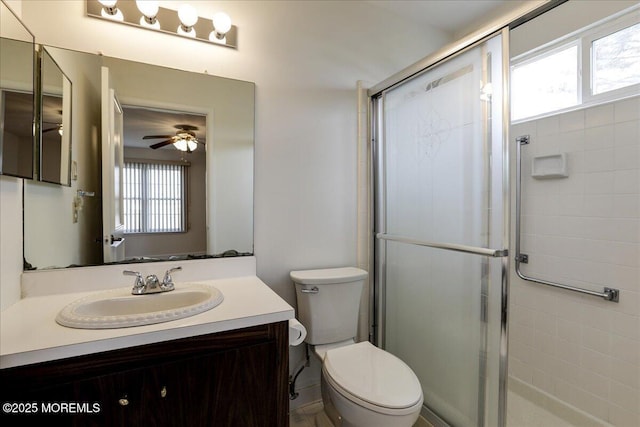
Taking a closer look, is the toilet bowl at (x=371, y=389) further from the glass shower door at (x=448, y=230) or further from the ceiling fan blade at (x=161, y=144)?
the ceiling fan blade at (x=161, y=144)

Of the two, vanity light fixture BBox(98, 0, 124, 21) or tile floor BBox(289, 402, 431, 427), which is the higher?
vanity light fixture BBox(98, 0, 124, 21)

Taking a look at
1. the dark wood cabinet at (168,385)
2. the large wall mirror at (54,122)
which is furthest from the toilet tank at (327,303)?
the large wall mirror at (54,122)

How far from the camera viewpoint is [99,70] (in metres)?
1.40

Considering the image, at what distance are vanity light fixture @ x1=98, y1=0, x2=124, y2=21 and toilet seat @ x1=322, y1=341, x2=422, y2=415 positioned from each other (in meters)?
1.87

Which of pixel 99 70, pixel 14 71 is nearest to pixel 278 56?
pixel 99 70

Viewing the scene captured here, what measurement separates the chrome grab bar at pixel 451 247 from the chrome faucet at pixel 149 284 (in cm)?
121

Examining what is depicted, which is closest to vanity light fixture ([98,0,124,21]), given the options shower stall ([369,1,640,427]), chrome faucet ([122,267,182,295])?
chrome faucet ([122,267,182,295])

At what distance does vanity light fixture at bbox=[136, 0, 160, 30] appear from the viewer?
1.43 m

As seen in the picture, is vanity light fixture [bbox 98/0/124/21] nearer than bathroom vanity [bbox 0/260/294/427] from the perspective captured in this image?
No

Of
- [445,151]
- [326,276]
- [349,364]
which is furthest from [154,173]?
[445,151]

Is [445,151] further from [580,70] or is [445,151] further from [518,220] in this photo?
[580,70]

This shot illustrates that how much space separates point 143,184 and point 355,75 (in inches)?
56.0

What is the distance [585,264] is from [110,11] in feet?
9.00

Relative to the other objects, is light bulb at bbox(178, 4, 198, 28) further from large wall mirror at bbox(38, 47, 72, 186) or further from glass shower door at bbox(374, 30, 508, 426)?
glass shower door at bbox(374, 30, 508, 426)
